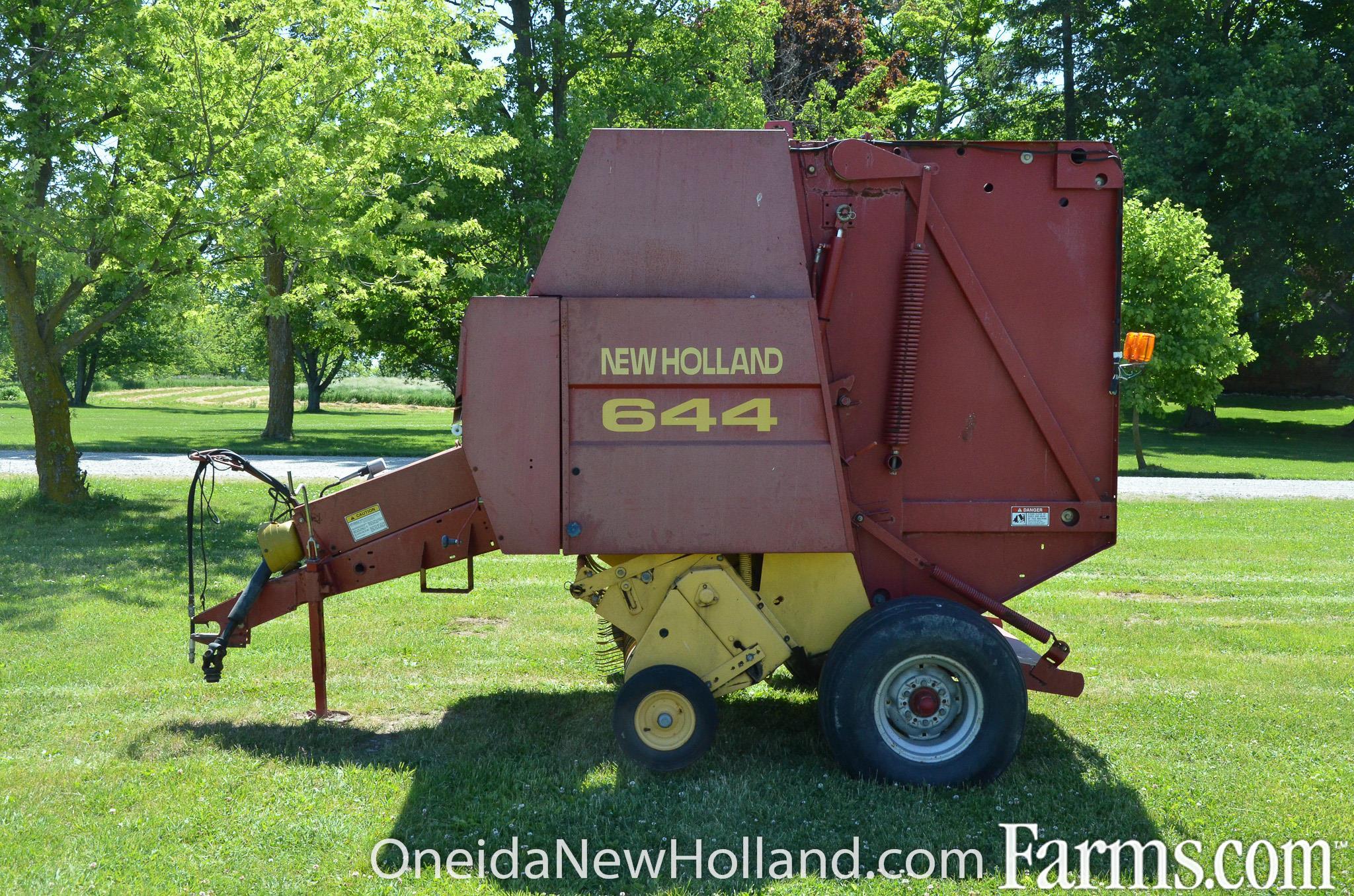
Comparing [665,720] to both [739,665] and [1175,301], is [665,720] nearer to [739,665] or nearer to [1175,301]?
[739,665]

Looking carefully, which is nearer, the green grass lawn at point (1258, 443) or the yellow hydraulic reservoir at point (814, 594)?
the yellow hydraulic reservoir at point (814, 594)

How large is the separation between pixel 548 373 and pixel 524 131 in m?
18.3

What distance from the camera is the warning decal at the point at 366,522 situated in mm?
5434

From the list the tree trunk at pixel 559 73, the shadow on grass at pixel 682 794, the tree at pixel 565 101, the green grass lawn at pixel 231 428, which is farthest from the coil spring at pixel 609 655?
the tree trunk at pixel 559 73

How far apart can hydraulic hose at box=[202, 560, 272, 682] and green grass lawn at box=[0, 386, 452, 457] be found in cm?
1705

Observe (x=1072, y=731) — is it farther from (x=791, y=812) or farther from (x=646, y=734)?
(x=646, y=734)

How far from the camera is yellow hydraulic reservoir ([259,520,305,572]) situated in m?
5.50

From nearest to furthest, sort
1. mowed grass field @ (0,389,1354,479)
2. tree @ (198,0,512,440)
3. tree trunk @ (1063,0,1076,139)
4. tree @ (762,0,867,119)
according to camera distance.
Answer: tree @ (198,0,512,440), mowed grass field @ (0,389,1354,479), tree @ (762,0,867,119), tree trunk @ (1063,0,1076,139)

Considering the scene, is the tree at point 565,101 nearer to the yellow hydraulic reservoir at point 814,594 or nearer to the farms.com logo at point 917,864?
the yellow hydraulic reservoir at point 814,594

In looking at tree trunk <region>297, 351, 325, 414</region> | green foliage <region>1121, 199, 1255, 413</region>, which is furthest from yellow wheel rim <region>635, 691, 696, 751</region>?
tree trunk <region>297, 351, 325, 414</region>

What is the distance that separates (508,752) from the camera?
5.34 m

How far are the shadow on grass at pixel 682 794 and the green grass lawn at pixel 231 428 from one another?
17.4 m

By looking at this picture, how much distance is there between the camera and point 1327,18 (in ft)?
112

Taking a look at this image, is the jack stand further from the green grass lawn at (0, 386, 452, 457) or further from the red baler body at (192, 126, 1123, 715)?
the green grass lawn at (0, 386, 452, 457)
